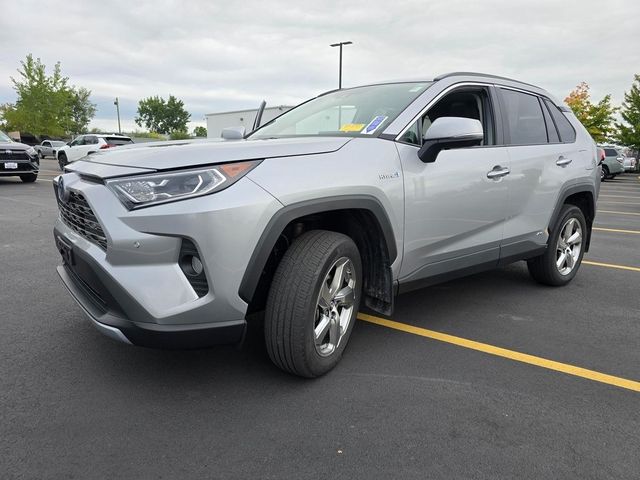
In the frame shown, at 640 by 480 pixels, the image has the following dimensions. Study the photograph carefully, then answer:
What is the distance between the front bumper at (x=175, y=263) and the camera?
2.11m

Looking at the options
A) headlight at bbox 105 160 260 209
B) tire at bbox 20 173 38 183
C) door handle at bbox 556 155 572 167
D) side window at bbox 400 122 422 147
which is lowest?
tire at bbox 20 173 38 183

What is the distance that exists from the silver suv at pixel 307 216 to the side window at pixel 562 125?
548 millimetres

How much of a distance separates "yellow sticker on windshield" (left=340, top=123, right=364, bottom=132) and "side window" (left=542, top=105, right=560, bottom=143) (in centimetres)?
206

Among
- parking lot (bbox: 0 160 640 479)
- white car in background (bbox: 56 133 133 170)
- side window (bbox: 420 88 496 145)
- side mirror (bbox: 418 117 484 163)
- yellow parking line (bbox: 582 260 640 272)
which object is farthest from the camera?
white car in background (bbox: 56 133 133 170)

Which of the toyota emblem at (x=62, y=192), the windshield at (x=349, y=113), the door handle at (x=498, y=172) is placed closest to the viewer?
the toyota emblem at (x=62, y=192)

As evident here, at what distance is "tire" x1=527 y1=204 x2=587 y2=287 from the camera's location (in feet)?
14.3

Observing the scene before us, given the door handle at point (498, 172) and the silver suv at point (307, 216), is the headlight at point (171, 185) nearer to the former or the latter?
the silver suv at point (307, 216)

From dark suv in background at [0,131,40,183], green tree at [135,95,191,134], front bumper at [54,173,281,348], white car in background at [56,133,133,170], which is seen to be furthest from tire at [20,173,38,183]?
green tree at [135,95,191,134]

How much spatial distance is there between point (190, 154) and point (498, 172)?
2.24m

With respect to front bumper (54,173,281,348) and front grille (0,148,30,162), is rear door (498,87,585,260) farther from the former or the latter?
front grille (0,148,30,162)

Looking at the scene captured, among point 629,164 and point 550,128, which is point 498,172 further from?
point 629,164

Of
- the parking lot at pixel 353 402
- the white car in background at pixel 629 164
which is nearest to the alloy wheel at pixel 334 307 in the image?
the parking lot at pixel 353 402

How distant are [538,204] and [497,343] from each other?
1.37 metres

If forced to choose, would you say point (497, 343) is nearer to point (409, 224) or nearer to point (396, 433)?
point (409, 224)
